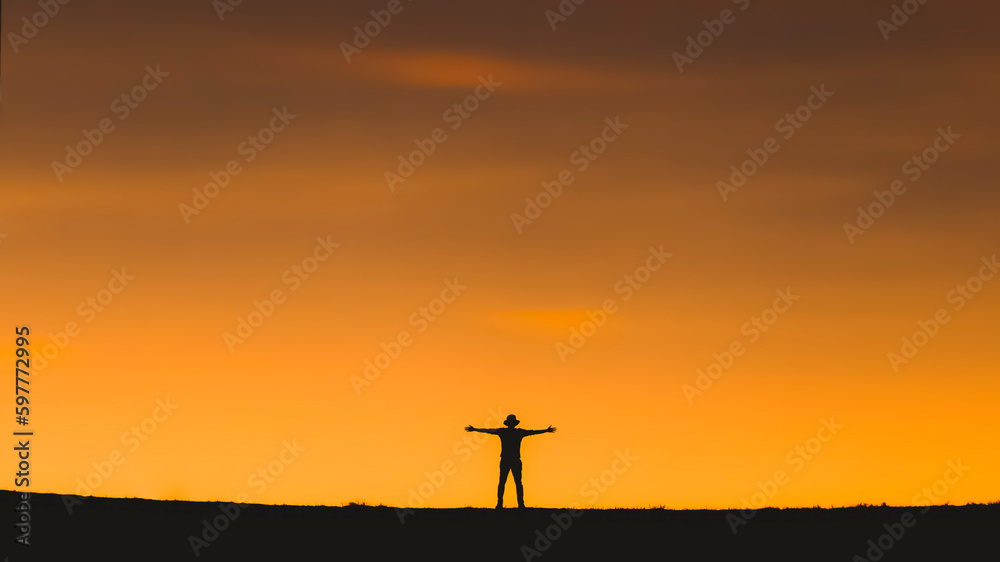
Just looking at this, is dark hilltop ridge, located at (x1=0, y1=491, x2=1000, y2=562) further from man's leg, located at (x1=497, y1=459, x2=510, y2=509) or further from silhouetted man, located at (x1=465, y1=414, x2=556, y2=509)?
silhouetted man, located at (x1=465, y1=414, x2=556, y2=509)

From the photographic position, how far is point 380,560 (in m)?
27.6

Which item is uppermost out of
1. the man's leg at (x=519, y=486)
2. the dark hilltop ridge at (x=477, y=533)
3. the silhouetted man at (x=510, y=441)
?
the silhouetted man at (x=510, y=441)

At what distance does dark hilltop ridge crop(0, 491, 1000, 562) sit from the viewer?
28.0 m

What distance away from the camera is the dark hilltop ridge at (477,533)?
1104 inches

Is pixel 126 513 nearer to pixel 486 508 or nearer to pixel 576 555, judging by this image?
A: pixel 486 508

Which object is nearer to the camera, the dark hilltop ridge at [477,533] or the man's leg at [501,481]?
the dark hilltop ridge at [477,533]

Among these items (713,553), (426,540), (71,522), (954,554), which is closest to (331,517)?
(426,540)

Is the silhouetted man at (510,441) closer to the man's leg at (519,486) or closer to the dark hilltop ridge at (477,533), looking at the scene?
the man's leg at (519,486)

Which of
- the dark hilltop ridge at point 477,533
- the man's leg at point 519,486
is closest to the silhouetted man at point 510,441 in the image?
the man's leg at point 519,486

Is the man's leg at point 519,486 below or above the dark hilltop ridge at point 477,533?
above

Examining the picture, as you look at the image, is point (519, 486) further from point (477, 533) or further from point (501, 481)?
point (477, 533)

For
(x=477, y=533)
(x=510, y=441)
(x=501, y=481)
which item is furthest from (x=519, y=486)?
(x=477, y=533)

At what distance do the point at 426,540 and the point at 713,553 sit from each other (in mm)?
5735

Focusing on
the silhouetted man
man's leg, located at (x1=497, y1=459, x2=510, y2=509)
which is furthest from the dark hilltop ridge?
the silhouetted man
